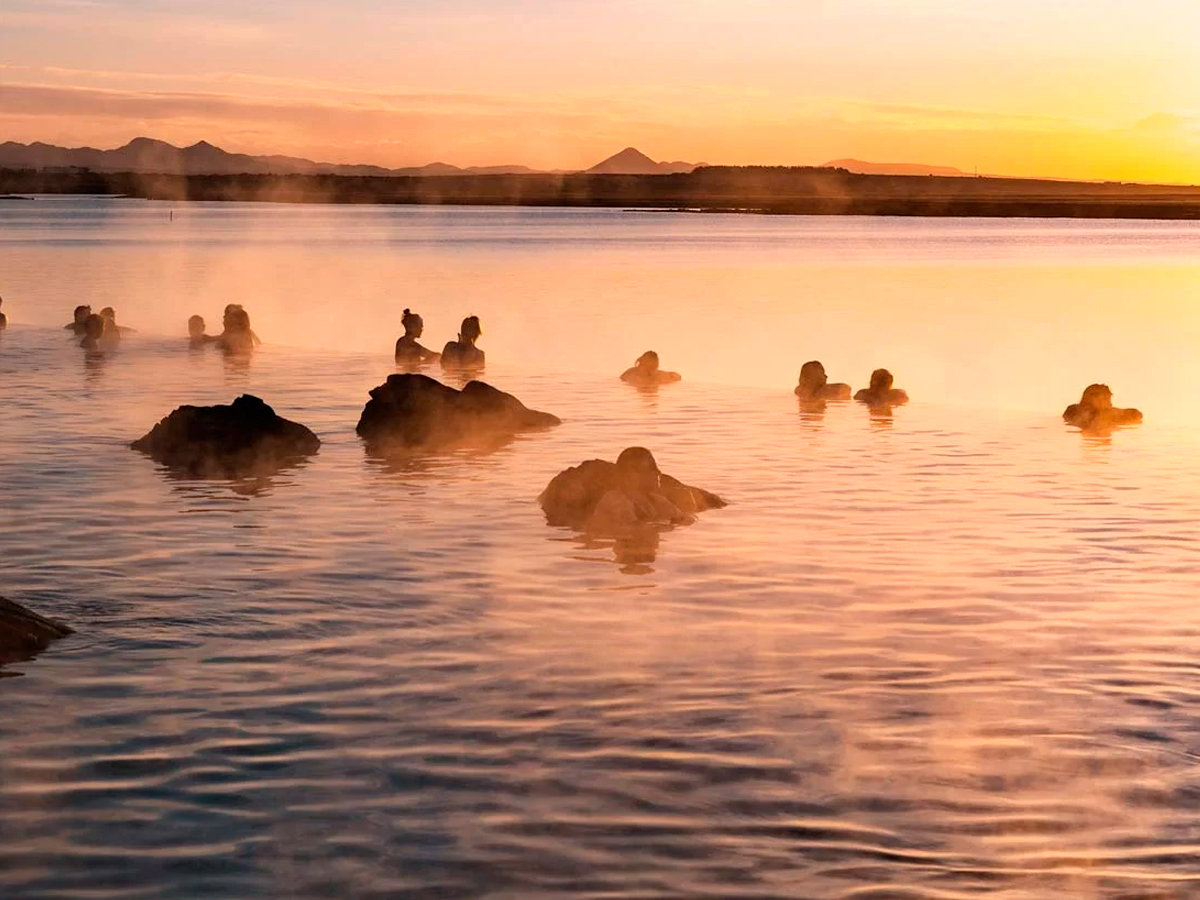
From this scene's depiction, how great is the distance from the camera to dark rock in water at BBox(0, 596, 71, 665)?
1712 cm

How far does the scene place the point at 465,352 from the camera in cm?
5212

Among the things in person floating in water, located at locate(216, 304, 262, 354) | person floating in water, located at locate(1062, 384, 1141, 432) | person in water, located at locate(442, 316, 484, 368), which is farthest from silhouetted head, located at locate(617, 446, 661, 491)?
person floating in water, located at locate(216, 304, 262, 354)

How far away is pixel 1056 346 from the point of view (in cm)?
6391

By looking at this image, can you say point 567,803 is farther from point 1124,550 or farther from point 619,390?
point 619,390

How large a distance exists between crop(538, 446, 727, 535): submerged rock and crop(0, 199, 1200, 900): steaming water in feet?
1.89

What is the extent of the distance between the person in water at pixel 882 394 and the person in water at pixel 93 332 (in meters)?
25.9

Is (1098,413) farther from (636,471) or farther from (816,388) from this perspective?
(636,471)

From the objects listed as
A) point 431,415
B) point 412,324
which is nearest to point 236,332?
point 412,324

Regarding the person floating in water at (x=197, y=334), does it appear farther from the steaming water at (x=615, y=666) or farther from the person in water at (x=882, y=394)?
the person in water at (x=882, y=394)

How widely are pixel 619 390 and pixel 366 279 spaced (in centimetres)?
6172

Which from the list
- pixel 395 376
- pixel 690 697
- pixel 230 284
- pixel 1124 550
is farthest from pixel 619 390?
pixel 230 284

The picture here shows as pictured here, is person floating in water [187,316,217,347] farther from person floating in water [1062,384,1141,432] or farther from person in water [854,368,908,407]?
person floating in water [1062,384,1141,432]

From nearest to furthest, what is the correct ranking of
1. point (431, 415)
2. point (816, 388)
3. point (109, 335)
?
point (431, 415)
point (816, 388)
point (109, 335)

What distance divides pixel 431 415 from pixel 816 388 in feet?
40.6
